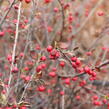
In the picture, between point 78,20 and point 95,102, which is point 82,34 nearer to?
point 78,20

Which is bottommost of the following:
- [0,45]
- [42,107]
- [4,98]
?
[42,107]

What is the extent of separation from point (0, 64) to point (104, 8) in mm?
3008

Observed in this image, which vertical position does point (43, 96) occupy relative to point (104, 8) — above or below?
below

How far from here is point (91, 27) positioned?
220 inches

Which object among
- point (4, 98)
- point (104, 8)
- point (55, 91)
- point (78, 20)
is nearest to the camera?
point (4, 98)

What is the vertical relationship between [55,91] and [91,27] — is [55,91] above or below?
below

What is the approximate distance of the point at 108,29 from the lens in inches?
140

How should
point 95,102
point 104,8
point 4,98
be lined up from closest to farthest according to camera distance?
point 4,98, point 95,102, point 104,8

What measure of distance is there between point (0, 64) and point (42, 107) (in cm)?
85

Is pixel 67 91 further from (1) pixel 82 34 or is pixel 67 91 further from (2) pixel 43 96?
(1) pixel 82 34

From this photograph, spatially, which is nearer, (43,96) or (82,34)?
(43,96)

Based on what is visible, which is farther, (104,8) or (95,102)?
(104,8)

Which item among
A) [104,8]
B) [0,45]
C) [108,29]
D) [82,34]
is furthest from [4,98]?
[104,8]

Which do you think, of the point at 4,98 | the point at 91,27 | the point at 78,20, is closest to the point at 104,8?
the point at 91,27
